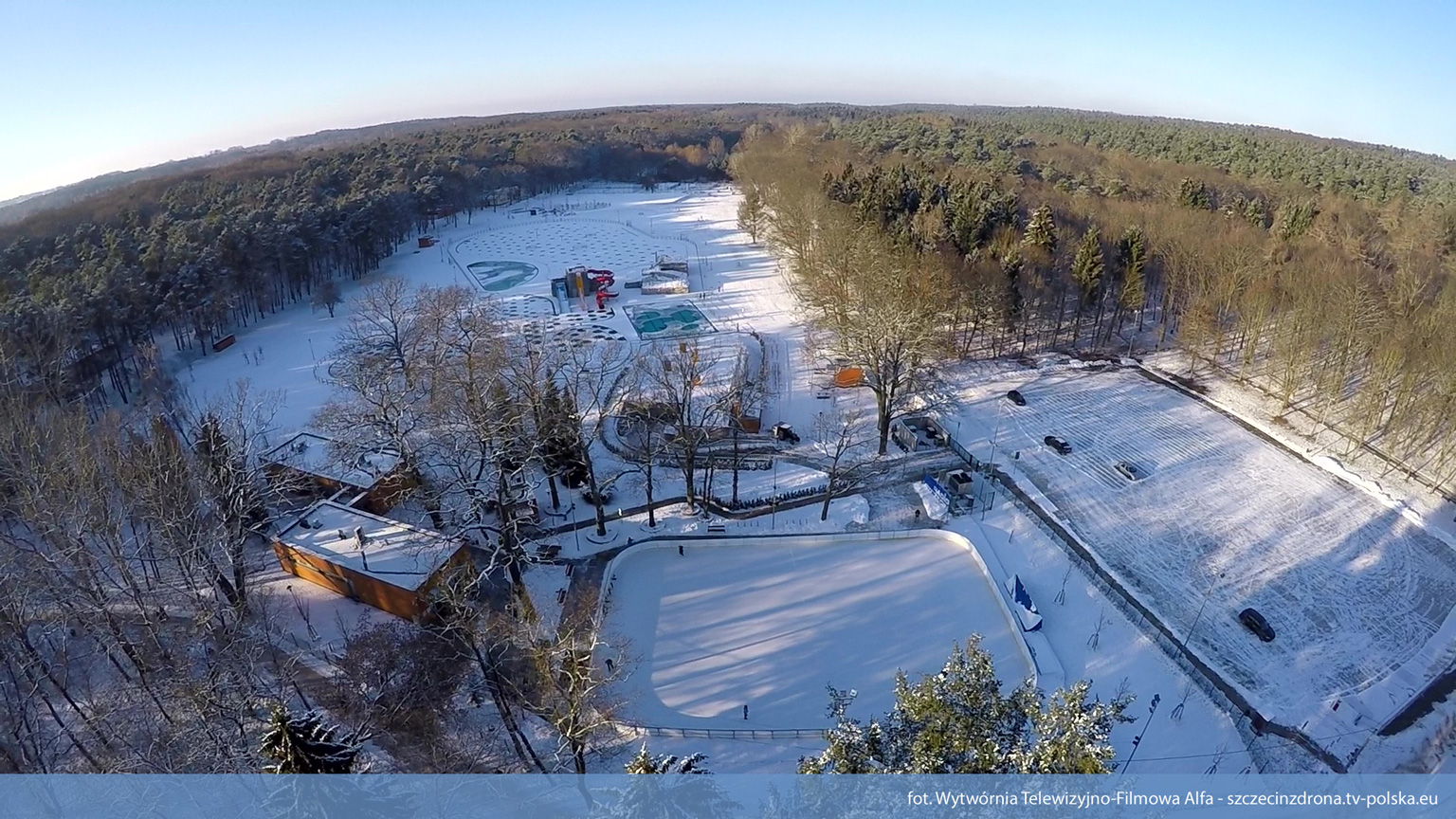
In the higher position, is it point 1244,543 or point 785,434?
point 785,434

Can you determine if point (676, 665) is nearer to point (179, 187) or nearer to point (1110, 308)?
point (1110, 308)

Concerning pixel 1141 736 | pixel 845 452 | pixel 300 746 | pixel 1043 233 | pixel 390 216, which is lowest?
pixel 1141 736

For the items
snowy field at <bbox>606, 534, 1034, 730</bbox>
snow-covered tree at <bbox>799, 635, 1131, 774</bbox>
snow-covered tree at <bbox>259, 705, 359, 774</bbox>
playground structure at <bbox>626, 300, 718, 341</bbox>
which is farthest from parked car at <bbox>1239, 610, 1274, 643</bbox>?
playground structure at <bbox>626, 300, 718, 341</bbox>

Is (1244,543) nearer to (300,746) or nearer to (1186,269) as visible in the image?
(1186,269)

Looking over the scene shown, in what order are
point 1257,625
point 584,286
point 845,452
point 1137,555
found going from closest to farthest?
1. point 1257,625
2. point 1137,555
3. point 845,452
4. point 584,286

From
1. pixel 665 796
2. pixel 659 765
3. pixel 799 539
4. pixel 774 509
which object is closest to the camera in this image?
pixel 665 796

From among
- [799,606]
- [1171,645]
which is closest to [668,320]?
[799,606]
